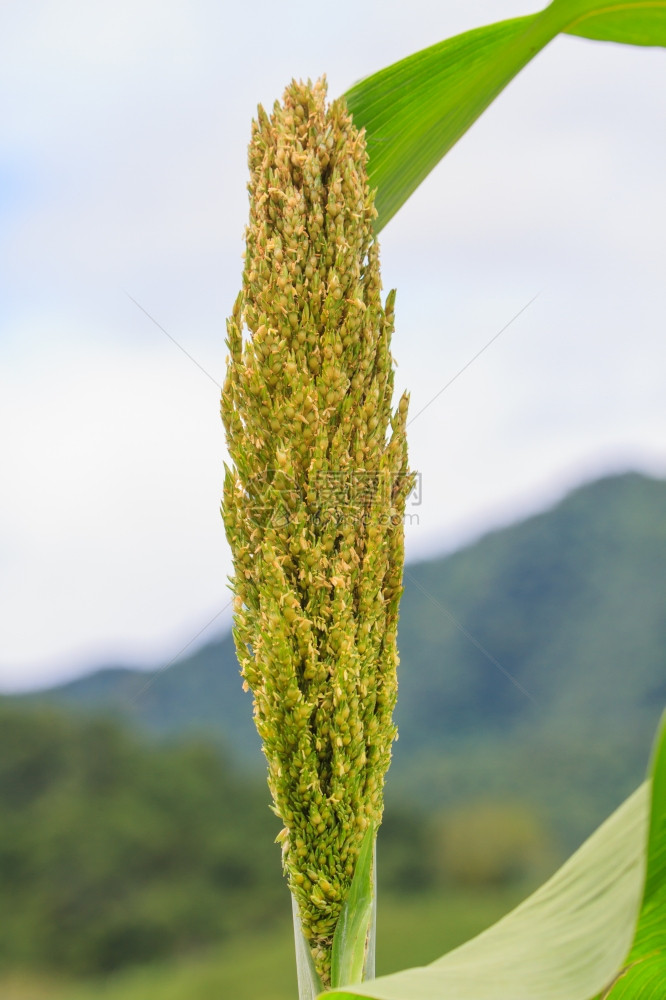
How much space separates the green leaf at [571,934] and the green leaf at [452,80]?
1.30 m

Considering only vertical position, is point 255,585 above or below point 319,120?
below

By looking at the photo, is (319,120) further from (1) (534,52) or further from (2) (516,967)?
(2) (516,967)

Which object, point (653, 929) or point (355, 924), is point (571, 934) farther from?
point (355, 924)

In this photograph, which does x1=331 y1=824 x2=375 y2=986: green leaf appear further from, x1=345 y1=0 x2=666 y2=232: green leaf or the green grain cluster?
x1=345 y1=0 x2=666 y2=232: green leaf

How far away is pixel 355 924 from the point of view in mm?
1529

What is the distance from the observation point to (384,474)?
1496 millimetres

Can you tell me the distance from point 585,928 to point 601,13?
5.50 feet

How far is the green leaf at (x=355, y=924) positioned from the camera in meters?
1.51

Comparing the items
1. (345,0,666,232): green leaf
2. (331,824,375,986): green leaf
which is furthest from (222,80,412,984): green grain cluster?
(345,0,666,232): green leaf

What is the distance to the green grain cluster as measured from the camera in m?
1.45

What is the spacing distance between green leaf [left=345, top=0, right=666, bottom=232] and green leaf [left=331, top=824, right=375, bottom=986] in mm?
1305

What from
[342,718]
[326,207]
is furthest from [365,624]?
[326,207]

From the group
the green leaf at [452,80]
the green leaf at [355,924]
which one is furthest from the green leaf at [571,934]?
the green leaf at [452,80]

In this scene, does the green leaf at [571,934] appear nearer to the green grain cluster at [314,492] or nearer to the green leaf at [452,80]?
the green grain cluster at [314,492]
